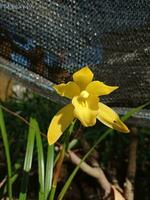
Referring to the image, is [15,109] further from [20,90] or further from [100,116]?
[100,116]

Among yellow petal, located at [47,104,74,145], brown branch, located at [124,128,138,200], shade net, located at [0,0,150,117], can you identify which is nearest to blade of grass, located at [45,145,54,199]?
shade net, located at [0,0,150,117]

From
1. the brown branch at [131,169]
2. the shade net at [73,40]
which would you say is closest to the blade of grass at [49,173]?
the shade net at [73,40]

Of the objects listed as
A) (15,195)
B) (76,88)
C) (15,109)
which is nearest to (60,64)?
(76,88)

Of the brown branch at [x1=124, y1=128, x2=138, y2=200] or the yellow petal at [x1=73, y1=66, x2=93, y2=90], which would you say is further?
the brown branch at [x1=124, y1=128, x2=138, y2=200]

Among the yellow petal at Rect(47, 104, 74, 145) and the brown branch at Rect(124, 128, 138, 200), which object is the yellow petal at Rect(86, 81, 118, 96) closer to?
the yellow petal at Rect(47, 104, 74, 145)

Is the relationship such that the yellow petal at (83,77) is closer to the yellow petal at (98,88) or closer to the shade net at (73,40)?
the yellow petal at (98,88)

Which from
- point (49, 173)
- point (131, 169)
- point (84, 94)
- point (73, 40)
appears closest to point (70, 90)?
point (84, 94)

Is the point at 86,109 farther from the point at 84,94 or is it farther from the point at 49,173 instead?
the point at 49,173
